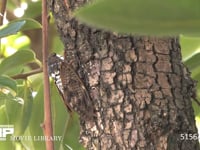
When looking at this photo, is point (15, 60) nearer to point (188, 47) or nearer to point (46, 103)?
point (46, 103)

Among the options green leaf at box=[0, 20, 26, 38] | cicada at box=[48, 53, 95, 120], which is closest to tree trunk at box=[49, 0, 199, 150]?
cicada at box=[48, 53, 95, 120]

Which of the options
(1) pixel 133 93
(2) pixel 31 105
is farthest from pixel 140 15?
(2) pixel 31 105

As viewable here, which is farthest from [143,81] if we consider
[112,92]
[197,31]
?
[197,31]

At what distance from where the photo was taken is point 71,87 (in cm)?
67

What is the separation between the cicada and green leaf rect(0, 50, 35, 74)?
0.14 meters

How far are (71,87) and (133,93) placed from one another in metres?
0.11

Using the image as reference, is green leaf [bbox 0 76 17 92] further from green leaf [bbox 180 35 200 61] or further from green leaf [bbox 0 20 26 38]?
green leaf [bbox 180 35 200 61]

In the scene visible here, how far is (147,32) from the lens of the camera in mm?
286

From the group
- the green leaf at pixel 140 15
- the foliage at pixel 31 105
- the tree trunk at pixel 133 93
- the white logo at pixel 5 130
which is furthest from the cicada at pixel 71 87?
the green leaf at pixel 140 15

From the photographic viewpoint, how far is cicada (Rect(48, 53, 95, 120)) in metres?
0.64

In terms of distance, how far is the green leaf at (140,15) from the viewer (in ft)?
0.89

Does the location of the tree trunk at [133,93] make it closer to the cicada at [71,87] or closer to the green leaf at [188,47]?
the cicada at [71,87]

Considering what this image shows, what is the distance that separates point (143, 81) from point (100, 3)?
349 millimetres

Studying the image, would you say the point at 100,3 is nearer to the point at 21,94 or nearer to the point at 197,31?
the point at 197,31
